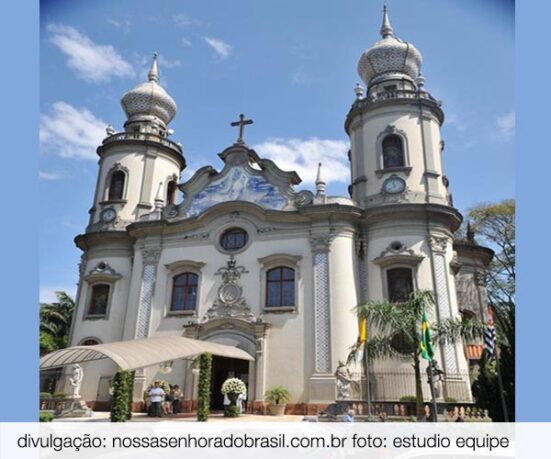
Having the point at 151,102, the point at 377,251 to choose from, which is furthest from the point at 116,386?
the point at 151,102

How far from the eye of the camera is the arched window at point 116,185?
85.5 feet

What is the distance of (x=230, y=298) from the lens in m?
21.1

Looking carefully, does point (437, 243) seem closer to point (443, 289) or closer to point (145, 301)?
point (443, 289)

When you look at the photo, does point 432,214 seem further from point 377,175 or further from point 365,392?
point 365,392

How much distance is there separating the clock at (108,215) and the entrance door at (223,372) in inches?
373

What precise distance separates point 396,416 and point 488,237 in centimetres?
1839

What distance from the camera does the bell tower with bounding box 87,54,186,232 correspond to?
999 inches

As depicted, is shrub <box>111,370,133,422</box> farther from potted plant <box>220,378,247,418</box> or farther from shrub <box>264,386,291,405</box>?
shrub <box>264,386,291,405</box>

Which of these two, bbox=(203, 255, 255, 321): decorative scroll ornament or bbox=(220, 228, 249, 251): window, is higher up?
bbox=(220, 228, 249, 251): window

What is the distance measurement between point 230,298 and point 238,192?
4972 mm

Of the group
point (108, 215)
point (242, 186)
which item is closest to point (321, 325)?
point (242, 186)

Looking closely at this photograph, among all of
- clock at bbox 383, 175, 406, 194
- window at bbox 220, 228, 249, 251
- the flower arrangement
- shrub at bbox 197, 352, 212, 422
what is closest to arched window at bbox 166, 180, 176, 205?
window at bbox 220, 228, 249, 251

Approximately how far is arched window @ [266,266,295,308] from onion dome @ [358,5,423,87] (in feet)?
A: 38.2

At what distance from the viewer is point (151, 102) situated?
28.5 metres
